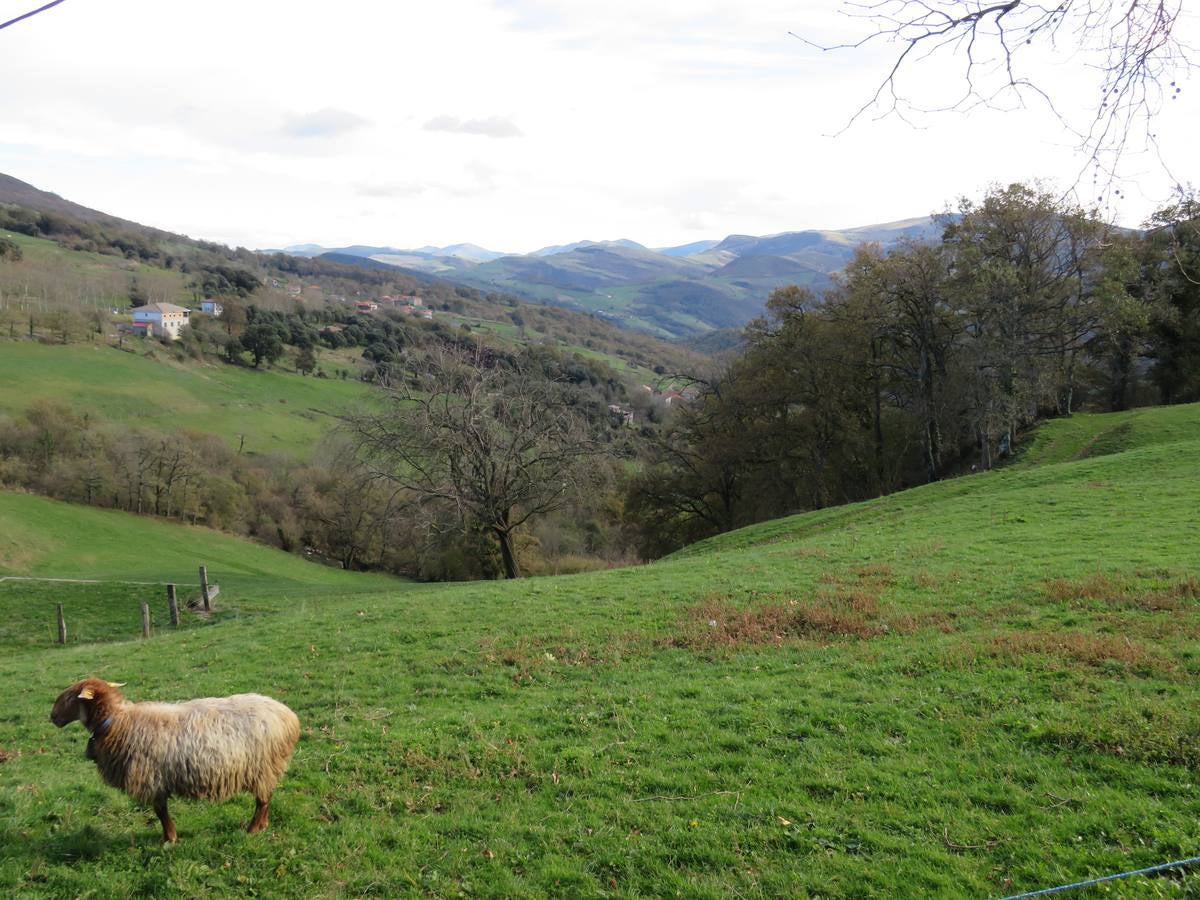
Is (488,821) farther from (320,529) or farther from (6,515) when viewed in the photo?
(320,529)

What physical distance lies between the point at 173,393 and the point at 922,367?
93.9 m

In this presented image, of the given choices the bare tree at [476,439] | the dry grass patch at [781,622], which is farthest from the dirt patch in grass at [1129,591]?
the bare tree at [476,439]

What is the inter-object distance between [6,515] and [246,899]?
61046 mm

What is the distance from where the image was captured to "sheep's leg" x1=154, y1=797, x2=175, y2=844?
23.8 feet

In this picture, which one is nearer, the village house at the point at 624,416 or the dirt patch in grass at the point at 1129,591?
the dirt patch in grass at the point at 1129,591

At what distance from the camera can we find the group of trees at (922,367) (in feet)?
129

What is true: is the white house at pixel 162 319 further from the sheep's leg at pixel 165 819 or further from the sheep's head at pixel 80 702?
the sheep's leg at pixel 165 819

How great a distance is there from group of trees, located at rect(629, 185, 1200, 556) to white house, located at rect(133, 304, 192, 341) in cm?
10826

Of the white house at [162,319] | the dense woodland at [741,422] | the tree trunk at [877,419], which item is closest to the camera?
the dense woodland at [741,422]

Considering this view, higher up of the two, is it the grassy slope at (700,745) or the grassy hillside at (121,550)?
the grassy slope at (700,745)

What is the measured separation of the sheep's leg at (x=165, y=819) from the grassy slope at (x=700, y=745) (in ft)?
0.48

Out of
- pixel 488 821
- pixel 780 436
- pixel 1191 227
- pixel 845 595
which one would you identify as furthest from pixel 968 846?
pixel 780 436

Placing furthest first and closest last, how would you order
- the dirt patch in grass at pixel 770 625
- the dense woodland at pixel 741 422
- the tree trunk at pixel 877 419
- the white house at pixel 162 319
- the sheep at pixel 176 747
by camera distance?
the white house at pixel 162 319, the tree trunk at pixel 877 419, the dense woodland at pixel 741 422, the dirt patch in grass at pixel 770 625, the sheep at pixel 176 747

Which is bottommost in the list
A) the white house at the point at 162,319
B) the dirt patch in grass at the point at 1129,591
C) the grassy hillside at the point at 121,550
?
the grassy hillside at the point at 121,550
